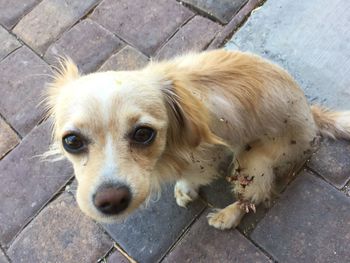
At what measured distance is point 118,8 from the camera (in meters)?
3.89

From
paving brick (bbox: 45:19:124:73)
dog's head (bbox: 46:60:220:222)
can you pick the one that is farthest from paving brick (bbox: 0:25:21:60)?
dog's head (bbox: 46:60:220:222)

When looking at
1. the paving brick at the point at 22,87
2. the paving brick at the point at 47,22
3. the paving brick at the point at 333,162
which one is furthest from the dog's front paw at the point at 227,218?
the paving brick at the point at 47,22

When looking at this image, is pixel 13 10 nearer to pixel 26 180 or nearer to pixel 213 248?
pixel 26 180

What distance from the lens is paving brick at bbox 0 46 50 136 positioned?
11.5 ft

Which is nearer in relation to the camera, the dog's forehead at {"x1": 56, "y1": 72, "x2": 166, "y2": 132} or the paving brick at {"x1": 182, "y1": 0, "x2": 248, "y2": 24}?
the dog's forehead at {"x1": 56, "y1": 72, "x2": 166, "y2": 132}

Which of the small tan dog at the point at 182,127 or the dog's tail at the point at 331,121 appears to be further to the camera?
the dog's tail at the point at 331,121

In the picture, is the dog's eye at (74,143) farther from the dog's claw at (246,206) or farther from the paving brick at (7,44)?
the paving brick at (7,44)

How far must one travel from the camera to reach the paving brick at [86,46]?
368cm

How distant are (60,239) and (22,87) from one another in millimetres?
1352

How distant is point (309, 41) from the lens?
134 inches

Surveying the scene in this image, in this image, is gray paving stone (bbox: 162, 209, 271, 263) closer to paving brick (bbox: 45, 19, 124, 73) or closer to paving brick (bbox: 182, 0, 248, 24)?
paving brick (bbox: 45, 19, 124, 73)

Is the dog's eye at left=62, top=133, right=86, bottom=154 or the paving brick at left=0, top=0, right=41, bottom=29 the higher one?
the dog's eye at left=62, top=133, right=86, bottom=154

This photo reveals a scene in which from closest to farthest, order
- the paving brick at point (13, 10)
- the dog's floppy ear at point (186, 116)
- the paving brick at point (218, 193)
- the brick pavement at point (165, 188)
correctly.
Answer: the dog's floppy ear at point (186, 116) → the brick pavement at point (165, 188) → the paving brick at point (218, 193) → the paving brick at point (13, 10)

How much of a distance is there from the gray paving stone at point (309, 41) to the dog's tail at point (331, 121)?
27 cm
